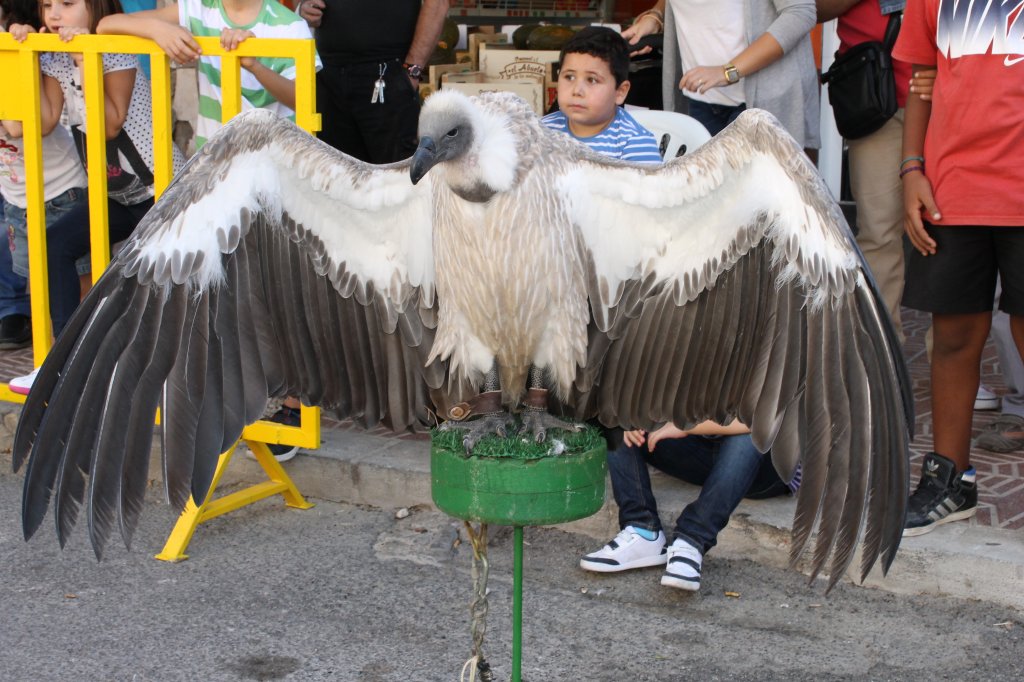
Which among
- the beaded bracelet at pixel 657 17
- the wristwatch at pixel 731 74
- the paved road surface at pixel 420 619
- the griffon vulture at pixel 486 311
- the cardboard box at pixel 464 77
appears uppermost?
the beaded bracelet at pixel 657 17

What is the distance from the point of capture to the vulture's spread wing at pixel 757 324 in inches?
138

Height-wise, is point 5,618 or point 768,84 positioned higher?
point 768,84

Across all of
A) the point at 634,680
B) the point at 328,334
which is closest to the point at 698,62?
the point at 328,334

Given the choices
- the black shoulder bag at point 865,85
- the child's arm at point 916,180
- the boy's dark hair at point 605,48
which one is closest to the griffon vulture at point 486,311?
the child's arm at point 916,180

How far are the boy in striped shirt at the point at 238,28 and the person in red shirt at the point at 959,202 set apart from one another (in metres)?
2.47

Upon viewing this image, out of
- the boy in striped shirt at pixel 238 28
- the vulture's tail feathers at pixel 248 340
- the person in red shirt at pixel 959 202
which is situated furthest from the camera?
the boy in striped shirt at pixel 238 28

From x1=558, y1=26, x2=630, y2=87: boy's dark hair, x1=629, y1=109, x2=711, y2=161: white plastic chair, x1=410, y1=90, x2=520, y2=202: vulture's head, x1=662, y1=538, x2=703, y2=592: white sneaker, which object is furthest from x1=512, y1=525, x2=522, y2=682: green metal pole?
x1=629, y1=109, x2=711, y2=161: white plastic chair

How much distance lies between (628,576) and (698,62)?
7.68 ft

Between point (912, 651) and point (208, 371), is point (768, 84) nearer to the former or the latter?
point (912, 651)

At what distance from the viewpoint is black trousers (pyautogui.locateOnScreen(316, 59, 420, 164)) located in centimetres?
636

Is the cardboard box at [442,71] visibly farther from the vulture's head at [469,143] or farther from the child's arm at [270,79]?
the vulture's head at [469,143]

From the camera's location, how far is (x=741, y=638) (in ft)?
13.9

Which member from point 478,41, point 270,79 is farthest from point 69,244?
point 478,41

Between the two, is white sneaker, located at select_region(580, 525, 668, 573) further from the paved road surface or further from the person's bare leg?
the person's bare leg
